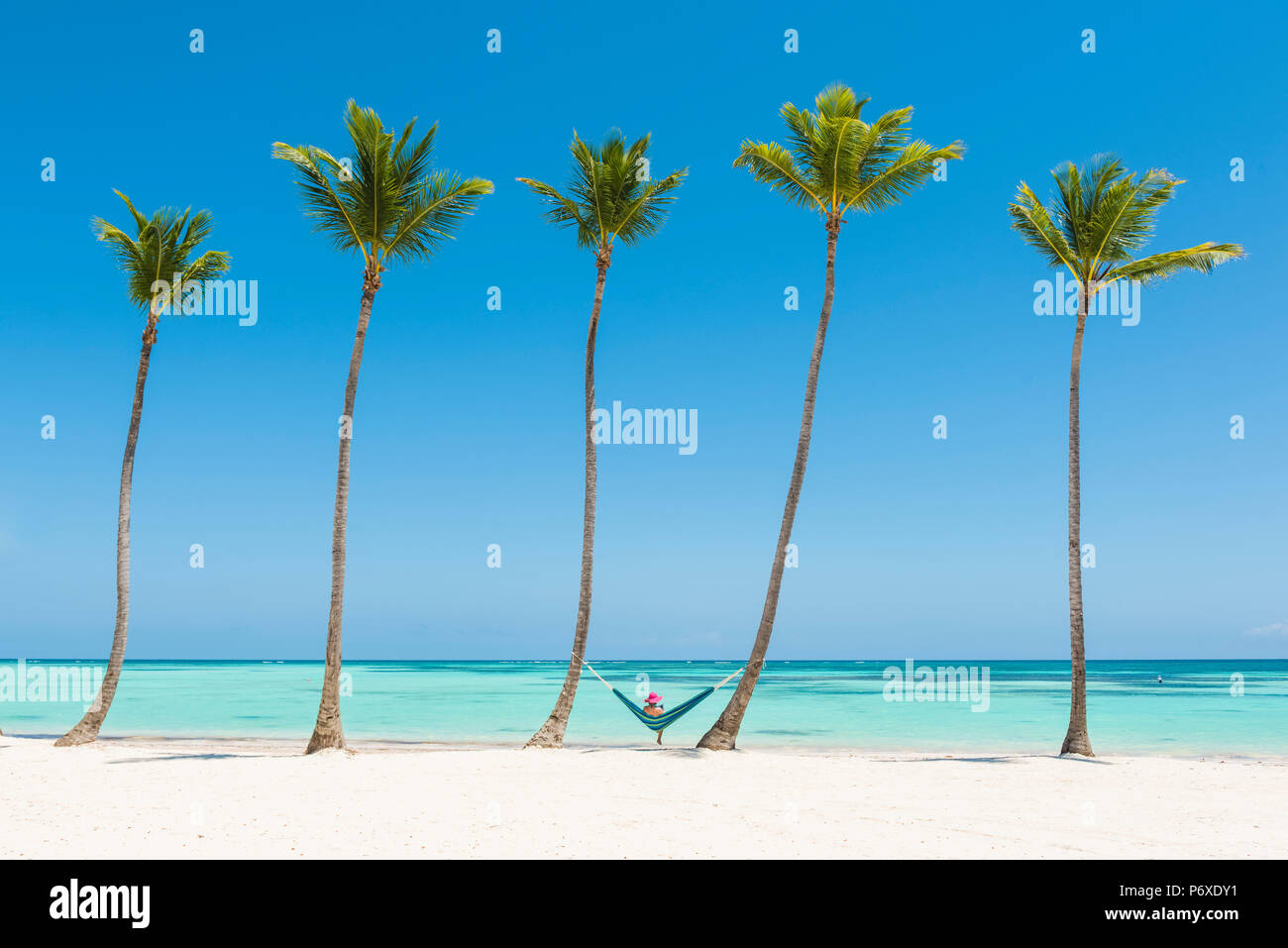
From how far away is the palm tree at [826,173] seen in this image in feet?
38.1

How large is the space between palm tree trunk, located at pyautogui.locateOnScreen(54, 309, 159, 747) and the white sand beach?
6.04ft

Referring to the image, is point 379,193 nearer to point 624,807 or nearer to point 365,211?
point 365,211

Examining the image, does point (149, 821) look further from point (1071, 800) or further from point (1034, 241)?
point (1034, 241)

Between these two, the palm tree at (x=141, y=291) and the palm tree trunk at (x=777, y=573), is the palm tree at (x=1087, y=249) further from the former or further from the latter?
the palm tree at (x=141, y=291)

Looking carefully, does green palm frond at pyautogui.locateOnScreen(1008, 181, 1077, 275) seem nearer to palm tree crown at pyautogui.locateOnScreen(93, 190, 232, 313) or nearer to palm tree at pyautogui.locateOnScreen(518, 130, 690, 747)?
palm tree at pyautogui.locateOnScreen(518, 130, 690, 747)

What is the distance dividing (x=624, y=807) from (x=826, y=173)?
924 cm

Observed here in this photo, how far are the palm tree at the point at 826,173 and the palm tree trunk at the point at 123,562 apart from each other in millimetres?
9008

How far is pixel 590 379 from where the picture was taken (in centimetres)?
1217

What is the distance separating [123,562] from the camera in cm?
1250

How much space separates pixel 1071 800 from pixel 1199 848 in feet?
7.10

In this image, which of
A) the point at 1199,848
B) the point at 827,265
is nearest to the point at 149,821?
the point at 1199,848

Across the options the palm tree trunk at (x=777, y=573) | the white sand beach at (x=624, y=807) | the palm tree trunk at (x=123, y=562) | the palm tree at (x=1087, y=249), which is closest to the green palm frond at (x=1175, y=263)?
the palm tree at (x=1087, y=249)

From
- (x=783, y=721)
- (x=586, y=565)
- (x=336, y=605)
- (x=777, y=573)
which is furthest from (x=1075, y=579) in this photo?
(x=783, y=721)
